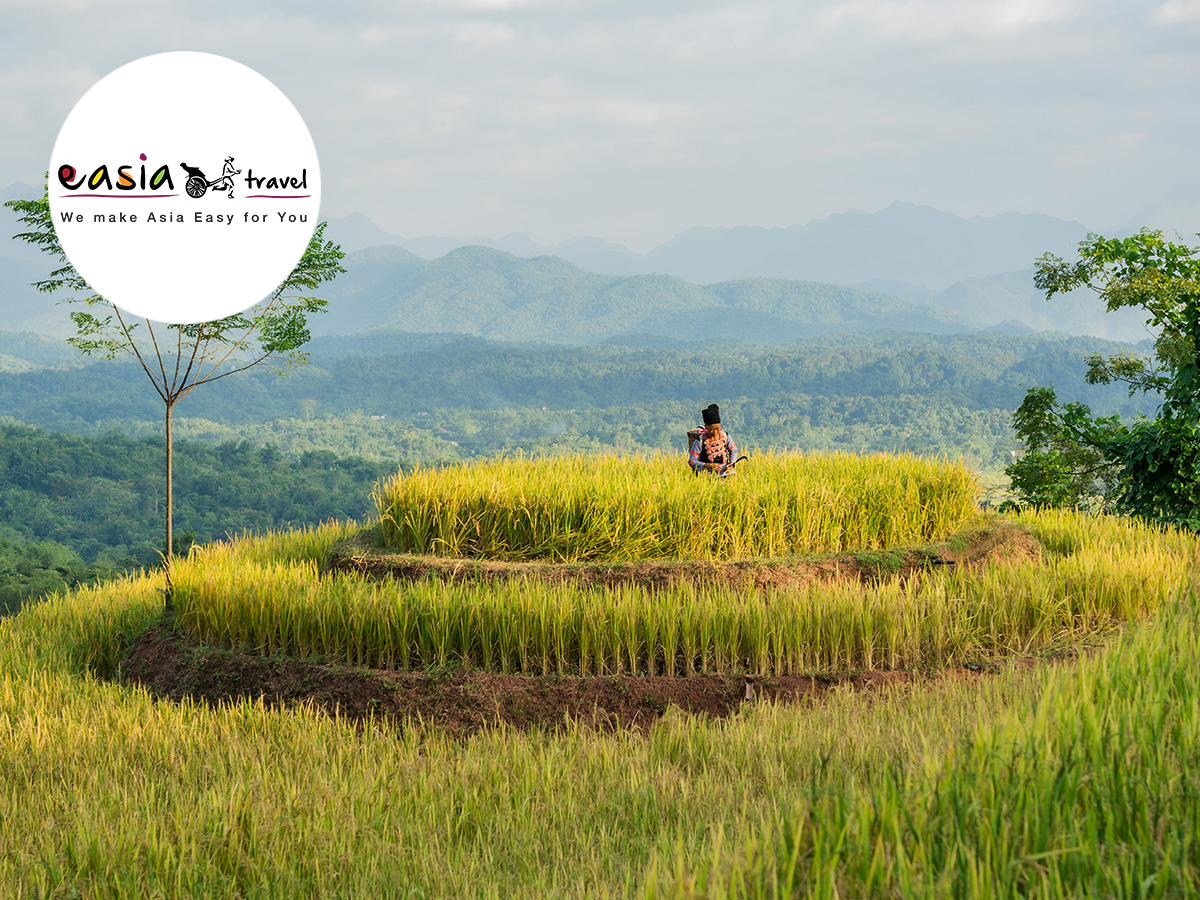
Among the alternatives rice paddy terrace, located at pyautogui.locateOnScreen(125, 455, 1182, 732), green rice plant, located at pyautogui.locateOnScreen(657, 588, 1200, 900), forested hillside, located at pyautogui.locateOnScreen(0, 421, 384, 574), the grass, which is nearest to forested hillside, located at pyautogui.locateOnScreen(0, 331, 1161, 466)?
forested hillside, located at pyautogui.locateOnScreen(0, 421, 384, 574)

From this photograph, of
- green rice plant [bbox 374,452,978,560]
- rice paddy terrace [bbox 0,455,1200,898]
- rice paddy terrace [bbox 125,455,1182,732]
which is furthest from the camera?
green rice plant [bbox 374,452,978,560]

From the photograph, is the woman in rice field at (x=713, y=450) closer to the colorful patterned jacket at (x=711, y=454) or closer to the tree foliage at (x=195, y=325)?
the colorful patterned jacket at (x=711, y=454)

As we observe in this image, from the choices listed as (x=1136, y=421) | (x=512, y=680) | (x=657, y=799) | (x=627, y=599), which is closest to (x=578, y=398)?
(x=1136, y=421)

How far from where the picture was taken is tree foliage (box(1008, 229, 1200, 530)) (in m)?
11.9

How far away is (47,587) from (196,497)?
124ft

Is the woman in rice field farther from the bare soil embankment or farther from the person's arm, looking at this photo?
the bare soil embankment

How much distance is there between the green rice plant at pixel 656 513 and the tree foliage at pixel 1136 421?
14.9ft

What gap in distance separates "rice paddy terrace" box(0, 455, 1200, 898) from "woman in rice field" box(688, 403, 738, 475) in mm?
441

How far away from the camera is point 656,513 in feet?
26.6

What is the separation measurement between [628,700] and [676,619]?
0.69 m

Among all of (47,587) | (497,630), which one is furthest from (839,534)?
(47,587)

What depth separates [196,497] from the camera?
5762 centimetres

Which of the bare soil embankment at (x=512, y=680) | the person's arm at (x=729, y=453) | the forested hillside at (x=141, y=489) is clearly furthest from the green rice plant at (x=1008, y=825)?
the forested hillside at (x=141, y=489)

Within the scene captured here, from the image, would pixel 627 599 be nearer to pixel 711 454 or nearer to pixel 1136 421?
pixel 711 454
